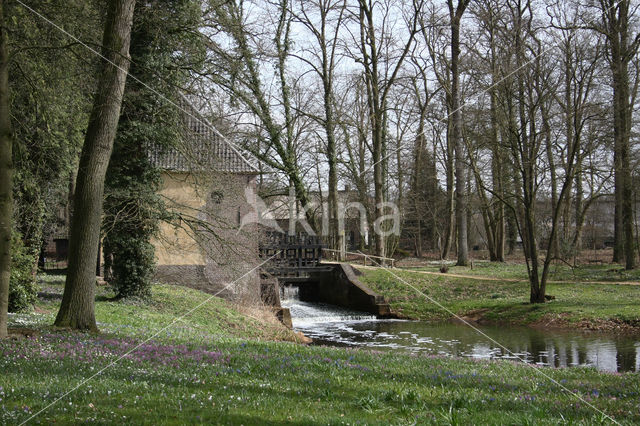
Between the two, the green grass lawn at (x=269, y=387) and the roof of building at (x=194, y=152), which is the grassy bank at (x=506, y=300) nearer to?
the green grass lawn at (x=269, y=387)

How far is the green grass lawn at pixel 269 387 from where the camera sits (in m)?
5.25

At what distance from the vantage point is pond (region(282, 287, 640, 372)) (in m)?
15.0

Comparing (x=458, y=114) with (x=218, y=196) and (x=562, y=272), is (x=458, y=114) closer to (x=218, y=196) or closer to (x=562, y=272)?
(x=562, y=272)

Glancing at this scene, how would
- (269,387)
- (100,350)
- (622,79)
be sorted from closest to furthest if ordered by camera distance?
(269,387), (100,350), (622,79)

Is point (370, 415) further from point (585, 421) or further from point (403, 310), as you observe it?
point (403, 310)

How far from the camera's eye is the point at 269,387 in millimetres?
6488

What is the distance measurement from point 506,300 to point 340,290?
898cm

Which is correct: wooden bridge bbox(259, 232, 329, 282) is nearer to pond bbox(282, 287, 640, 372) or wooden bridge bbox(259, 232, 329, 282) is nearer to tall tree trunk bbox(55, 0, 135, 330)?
pond bbox(282, 287, 640, 372)

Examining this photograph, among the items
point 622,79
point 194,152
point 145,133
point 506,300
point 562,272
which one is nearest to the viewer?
point 194,152

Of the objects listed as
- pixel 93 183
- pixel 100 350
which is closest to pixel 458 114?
pixel 93 183

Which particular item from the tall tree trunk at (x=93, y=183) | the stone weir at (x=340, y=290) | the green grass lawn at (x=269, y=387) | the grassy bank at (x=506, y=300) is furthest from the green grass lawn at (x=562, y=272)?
the tall tree trunk at (x=93, y=183)

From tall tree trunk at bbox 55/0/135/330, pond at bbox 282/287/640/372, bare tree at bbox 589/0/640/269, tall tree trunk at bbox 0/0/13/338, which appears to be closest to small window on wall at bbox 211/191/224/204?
pond at bbox 282/287/640/372

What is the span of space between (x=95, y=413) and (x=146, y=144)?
43.8 feet

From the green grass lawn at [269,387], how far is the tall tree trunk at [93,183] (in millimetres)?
588
